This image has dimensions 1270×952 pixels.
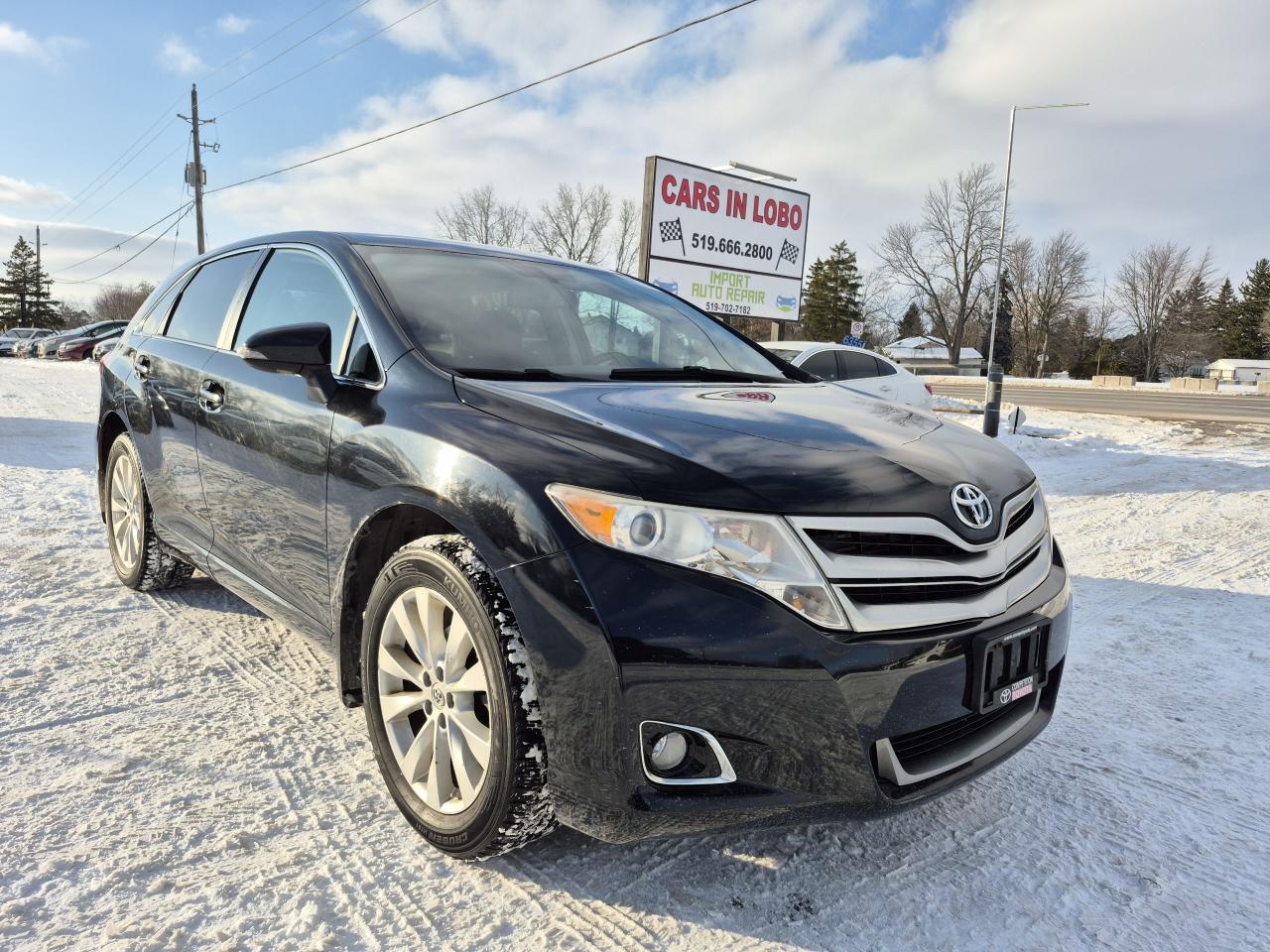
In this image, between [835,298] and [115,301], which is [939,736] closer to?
[835,298]

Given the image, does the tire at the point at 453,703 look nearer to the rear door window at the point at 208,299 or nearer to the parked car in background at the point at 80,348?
the rear door window at the point at 208,299

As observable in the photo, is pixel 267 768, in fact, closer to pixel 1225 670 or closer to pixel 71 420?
pixel 1225 670

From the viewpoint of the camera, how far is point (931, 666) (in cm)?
179

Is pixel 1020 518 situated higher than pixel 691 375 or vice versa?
pixel 691 375

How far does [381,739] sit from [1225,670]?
333cm

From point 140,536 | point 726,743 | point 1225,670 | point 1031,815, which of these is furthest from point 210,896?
point 1225,670

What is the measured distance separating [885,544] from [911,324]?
379 feet

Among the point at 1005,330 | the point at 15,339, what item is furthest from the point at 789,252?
the point at 1005,330

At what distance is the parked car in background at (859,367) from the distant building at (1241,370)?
250ft

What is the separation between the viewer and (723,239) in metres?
13.8

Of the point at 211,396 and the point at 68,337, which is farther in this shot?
the point at 68,337

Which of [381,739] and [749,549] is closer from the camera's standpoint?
[749,549]

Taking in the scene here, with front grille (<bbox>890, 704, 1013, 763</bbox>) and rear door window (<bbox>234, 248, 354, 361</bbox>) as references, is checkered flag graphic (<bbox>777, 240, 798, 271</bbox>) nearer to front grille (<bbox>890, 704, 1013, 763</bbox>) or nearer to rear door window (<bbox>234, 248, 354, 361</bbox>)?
rear door window (<bbox>234, 248, 354, 361</bbox>)

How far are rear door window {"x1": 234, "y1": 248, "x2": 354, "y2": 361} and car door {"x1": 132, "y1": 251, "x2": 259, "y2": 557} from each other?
0.21m
